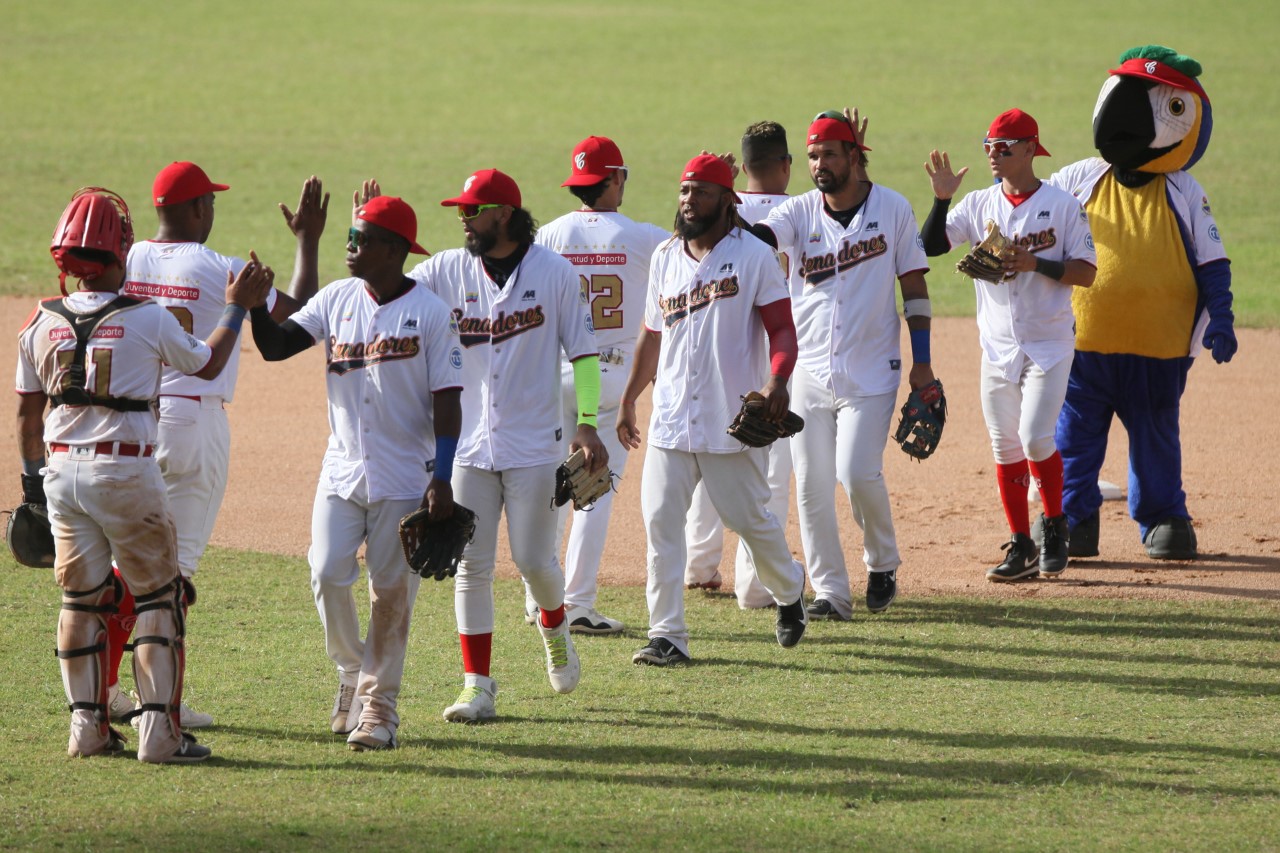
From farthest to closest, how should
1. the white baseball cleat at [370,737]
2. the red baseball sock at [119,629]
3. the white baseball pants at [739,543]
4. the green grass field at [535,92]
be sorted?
the green grass field at [535,92]
the white baseball pants at [739,543]
the red baseball sock at [119,629]
the white baseball cleat at [370,737]

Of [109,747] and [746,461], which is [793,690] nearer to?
[746,461]

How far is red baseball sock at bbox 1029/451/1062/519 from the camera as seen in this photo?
28.1 feet

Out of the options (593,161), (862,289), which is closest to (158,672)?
(593,161)

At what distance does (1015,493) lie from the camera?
866cm

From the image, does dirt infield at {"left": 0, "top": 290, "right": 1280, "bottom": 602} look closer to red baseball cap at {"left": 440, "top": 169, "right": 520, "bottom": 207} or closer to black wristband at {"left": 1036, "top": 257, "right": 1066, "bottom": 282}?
black wristband at {"left": 1036, "top": 257, "right": 1066, "bottom": 282}

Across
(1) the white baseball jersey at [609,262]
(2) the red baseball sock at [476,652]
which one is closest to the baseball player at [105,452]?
(2) the red baseball sock at [476,652]

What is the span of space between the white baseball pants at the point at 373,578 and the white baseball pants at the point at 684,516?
1.56 meters

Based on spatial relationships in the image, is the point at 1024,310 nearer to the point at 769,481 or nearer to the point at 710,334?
the point at 769,481

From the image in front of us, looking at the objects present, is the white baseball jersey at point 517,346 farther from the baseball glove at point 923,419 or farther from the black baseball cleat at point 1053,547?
the black baseball cleat at point 1053,547

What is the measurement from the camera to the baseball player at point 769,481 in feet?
26.7

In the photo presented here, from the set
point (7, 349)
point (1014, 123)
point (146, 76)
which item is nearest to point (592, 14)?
point (146, 76)

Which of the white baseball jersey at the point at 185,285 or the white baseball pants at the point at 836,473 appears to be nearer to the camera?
the white baseball jersey at the point at 185,285

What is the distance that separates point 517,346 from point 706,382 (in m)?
1.07

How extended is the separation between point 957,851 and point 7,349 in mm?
12078
